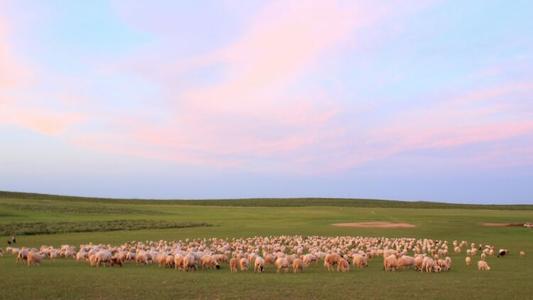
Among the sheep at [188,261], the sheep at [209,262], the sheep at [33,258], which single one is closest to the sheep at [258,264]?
the sheep at [209,262]

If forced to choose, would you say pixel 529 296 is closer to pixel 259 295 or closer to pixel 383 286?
pixel 383 286

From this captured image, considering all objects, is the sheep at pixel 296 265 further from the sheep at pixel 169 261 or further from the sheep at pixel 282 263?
the sheep at pixel 169 261

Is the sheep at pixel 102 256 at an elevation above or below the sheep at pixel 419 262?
below

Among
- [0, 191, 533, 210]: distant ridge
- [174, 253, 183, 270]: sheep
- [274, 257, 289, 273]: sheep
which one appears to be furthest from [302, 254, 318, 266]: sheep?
[0, 191, 533, 210]: distant ridge

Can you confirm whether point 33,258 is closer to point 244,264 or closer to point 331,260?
point 244,264

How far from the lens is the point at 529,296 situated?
1533 cm

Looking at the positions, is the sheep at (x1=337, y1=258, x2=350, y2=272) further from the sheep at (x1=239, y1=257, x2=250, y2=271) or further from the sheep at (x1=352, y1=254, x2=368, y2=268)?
→ the sheep at (x1=239, y1=257, x2=250, y2=271)

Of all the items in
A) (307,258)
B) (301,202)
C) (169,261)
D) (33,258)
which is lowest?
(33,258)

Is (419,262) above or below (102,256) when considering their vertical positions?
above

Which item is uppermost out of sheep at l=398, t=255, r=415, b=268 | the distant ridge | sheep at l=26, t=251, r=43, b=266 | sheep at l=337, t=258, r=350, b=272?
the distant ridge

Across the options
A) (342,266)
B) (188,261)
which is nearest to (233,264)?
(188,261)

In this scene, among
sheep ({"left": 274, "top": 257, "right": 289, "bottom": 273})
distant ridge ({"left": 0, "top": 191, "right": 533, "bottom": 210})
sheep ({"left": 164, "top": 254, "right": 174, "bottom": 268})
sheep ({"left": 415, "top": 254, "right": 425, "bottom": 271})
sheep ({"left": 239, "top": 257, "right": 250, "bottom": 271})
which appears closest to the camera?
sheep ({"left": 274, "top": 257, "right": 289, "bottom": 273})

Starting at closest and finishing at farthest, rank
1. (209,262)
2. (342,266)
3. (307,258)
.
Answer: (342,266) → (209,262) → (307,258)

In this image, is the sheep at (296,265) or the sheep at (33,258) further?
the sheep at (33,258)
